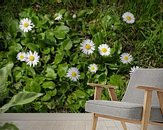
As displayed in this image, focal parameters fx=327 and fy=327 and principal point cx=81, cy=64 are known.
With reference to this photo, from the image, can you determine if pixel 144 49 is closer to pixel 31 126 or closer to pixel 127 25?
pixel 127 25

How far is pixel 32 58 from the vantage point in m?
3.31

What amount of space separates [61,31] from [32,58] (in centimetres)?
42

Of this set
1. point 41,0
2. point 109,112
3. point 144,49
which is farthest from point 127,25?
point 109,112

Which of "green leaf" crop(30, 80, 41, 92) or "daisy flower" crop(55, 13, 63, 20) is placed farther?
"daisy flower" crop(55, 13, 63, 20)

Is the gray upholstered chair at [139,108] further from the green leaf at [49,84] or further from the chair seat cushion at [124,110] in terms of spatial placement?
the green leaf at [49,84]

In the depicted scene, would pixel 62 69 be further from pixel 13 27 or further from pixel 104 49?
pixel 13 27

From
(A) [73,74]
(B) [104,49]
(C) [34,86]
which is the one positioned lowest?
(C) [34,86]

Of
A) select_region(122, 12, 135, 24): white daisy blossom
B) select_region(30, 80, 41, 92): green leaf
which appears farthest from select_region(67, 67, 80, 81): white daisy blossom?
select_region(122, 12, 135, 24): white daisy blossom

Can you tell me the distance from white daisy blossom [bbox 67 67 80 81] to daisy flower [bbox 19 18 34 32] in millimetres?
603

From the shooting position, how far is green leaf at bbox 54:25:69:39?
3.40m

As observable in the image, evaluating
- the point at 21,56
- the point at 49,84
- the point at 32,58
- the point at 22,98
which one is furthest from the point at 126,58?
the point at 22,98

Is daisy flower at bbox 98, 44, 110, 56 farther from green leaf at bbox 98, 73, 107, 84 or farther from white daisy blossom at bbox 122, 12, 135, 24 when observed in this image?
white daisy blossom at bbox 122, 12, 135, 24

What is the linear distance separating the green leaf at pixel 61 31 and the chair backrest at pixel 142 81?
36.7 inches

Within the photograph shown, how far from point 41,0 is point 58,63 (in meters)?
0.72
